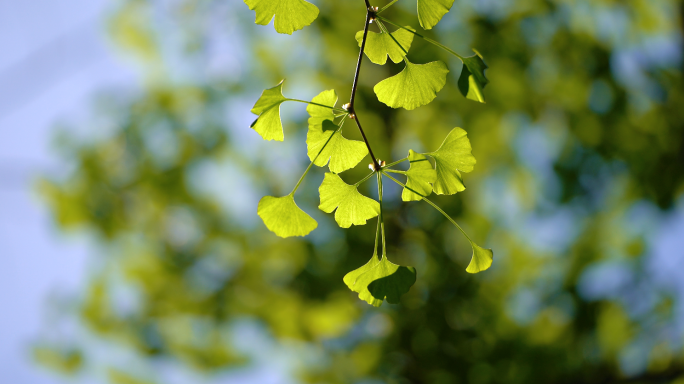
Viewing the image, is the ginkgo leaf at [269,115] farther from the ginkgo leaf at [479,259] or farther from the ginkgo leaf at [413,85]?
the ginkgo leaf at [479,259]

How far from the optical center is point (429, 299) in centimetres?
211

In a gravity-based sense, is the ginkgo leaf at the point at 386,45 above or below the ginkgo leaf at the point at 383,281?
above

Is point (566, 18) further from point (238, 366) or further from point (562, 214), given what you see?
point (238, 366)

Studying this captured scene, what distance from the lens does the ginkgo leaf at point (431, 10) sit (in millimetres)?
315

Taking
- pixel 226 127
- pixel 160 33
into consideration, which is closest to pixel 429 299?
pixel 226 127

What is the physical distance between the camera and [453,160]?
0.39 m

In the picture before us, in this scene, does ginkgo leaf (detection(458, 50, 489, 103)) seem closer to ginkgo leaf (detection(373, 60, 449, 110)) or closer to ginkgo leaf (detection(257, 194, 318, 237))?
ginkgo leaf (detection(373, 60, 449, 110))

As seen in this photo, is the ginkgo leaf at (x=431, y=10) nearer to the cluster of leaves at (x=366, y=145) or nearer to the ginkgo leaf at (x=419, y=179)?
the cluster of leaves at (x=366, y=145)

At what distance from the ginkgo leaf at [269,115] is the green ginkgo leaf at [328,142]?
0.03 m

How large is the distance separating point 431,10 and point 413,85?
61 millimetres

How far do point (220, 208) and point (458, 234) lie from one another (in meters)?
1.26

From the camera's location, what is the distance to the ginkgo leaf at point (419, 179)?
347 mm

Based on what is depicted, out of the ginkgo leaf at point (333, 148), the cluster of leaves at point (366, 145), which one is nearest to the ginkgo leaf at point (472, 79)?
the cluster of leaves at point (366, 145)

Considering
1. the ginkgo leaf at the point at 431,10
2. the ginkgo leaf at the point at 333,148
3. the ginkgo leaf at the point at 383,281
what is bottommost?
the ginkgo leaf at the point at 383,281
